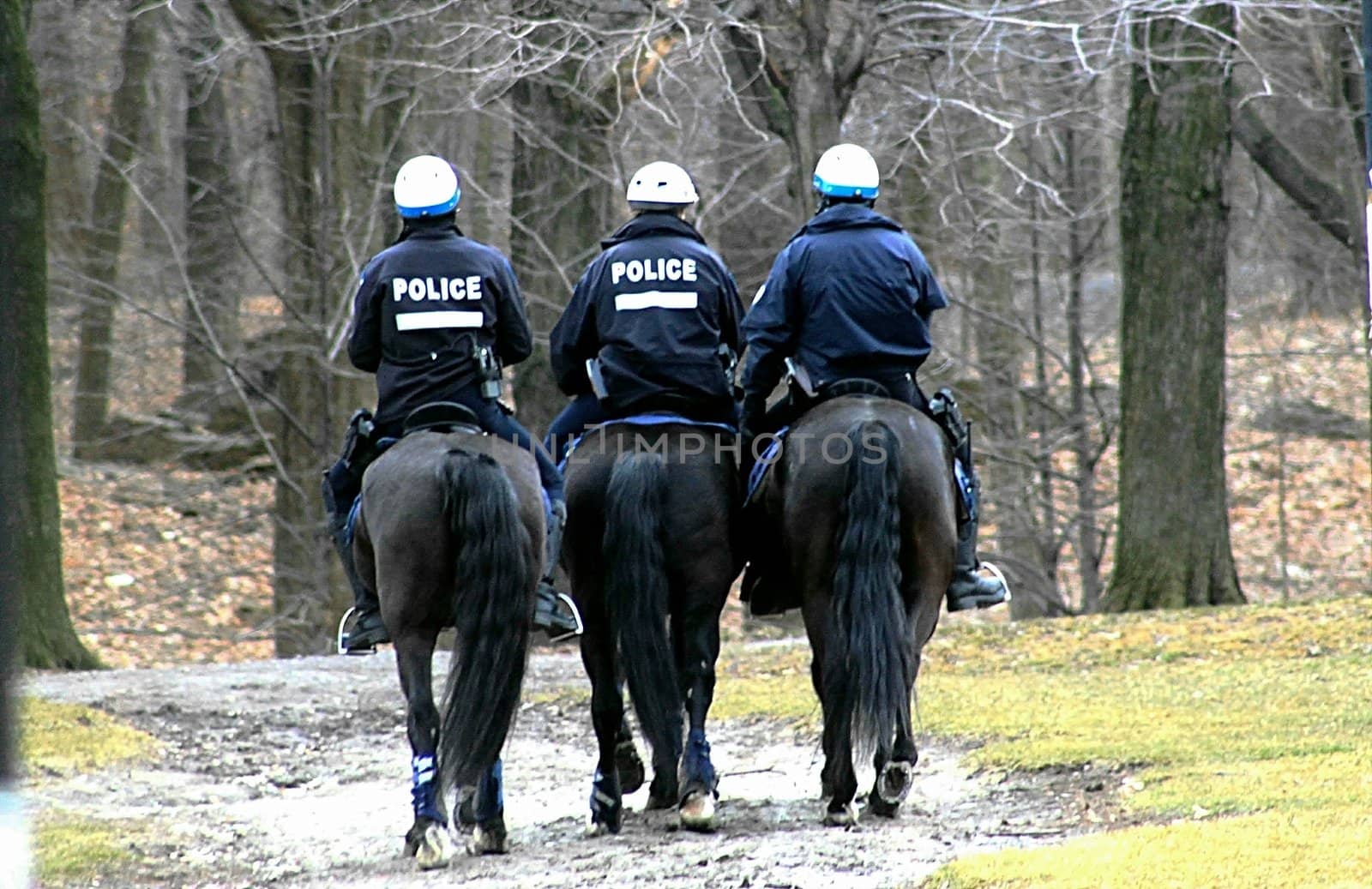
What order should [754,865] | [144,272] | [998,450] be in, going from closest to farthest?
[754,865]
[998,450]
[144,272]

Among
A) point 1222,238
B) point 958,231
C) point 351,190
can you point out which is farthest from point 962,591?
point 351,190

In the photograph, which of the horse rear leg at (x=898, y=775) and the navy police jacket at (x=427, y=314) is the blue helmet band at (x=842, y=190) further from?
the horse rear leg at (x=898, y=775)

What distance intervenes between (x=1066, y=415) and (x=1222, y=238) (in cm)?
500

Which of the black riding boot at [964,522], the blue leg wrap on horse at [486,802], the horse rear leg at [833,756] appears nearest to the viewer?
the blue leg wrap on horse at [486,802]

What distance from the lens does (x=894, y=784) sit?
8.30 metres

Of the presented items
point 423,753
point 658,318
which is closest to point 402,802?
point 423,753

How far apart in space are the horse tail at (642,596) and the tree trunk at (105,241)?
1589 cm

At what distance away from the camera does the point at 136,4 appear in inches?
824

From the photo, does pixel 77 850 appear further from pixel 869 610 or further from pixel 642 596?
pixel 869 610

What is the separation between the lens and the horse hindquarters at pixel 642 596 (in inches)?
322

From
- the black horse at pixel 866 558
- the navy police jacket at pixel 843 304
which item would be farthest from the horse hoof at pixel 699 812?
the navy police jacket at pixel 843 304

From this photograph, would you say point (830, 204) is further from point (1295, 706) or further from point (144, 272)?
point (144, 272)

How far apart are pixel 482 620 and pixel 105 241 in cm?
2051

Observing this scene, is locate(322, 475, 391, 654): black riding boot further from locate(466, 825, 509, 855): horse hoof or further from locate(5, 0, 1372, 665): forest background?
locate(5, 0, 1372, 665): forest background
